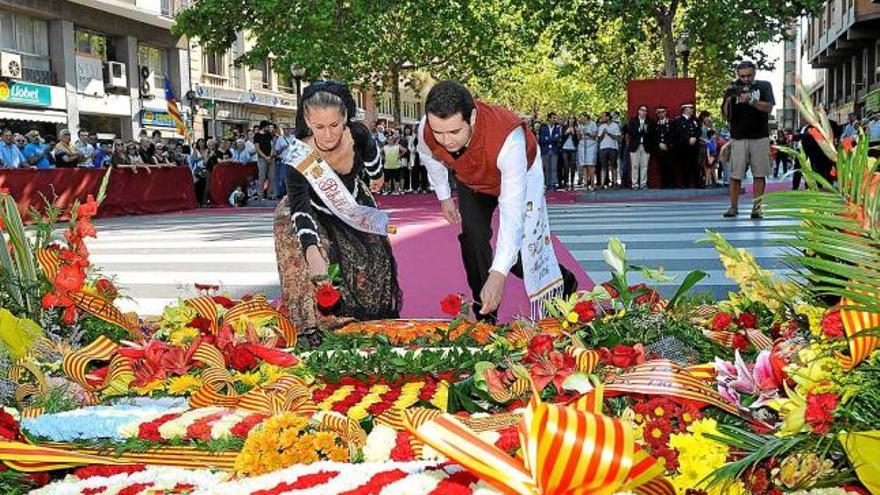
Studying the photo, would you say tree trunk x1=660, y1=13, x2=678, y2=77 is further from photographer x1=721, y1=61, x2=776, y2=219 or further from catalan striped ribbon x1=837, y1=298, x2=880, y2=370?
catalan striped ribbon x1=837, y1=298, x2=880, y2=370

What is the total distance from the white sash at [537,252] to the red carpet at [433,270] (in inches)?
10.1

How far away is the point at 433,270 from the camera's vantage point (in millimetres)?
8555

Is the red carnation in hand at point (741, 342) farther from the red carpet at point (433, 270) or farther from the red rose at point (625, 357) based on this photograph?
the red carpet at point (433, 270)

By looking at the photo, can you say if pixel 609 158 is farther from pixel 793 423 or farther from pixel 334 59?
pixel 793 423

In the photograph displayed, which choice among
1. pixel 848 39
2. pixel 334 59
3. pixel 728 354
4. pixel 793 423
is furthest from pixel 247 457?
pixel 848 39

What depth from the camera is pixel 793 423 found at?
6.05 feet

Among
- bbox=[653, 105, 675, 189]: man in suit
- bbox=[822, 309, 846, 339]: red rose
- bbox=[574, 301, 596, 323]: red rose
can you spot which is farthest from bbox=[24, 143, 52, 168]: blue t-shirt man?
bbox=[822, 309, 846, 339]: red rose

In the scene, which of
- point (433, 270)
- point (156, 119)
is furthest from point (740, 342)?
point (156, 119)

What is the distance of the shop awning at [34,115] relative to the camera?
2835 centimetres

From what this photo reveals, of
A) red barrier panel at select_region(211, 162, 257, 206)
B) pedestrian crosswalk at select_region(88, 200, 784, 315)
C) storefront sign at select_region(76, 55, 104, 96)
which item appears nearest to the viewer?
pedestrian crosswalk at select_region(88, 200, 784, 315)

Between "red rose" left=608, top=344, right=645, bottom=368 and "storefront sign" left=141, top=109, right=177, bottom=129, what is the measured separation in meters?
35.7

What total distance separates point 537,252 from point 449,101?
0.92m

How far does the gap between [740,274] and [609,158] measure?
18.8m

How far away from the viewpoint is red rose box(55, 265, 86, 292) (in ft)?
12.9
